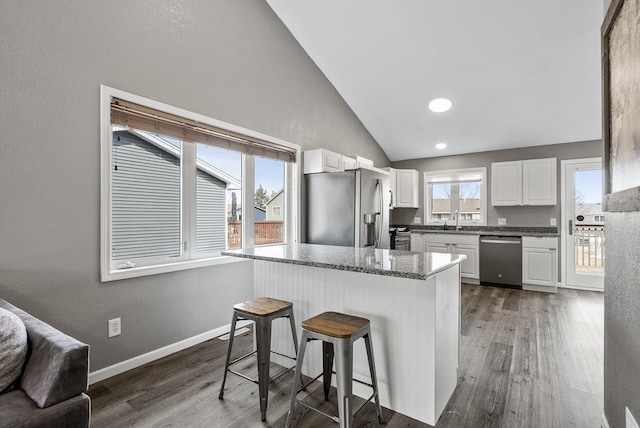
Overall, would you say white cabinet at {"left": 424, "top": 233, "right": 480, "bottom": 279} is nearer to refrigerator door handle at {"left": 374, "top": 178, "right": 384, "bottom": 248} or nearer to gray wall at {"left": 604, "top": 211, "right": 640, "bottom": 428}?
refrigerator door handle at {"left": 374, "top": 178, "right": 384, "bottom": 248}

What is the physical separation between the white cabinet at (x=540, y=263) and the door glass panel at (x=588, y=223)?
56 cm

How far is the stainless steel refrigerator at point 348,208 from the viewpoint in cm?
372

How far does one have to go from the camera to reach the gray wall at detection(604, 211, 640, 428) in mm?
1238

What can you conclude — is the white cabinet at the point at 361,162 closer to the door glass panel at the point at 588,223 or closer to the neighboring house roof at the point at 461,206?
the neighboring house roof at the point at 461,206

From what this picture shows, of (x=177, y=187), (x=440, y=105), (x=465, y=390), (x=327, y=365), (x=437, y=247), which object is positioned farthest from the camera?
(x=437, y=247)

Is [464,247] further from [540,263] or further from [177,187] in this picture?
[177,187]

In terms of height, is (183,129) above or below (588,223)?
above

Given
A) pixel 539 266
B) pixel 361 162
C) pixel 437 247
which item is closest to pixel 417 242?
pixel 437 247

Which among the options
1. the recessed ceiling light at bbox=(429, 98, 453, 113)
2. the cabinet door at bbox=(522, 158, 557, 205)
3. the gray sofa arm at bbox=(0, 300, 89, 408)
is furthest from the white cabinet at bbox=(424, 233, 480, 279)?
the gray sofa arm at bbox=(0, 300, 89, 408)

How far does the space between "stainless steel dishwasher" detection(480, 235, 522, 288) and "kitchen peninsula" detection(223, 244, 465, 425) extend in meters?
3.46

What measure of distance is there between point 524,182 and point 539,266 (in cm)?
133

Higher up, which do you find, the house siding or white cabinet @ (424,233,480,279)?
the house siding

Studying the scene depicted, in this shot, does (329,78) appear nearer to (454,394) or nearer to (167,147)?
(167,147)

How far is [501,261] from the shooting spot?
5.08m
